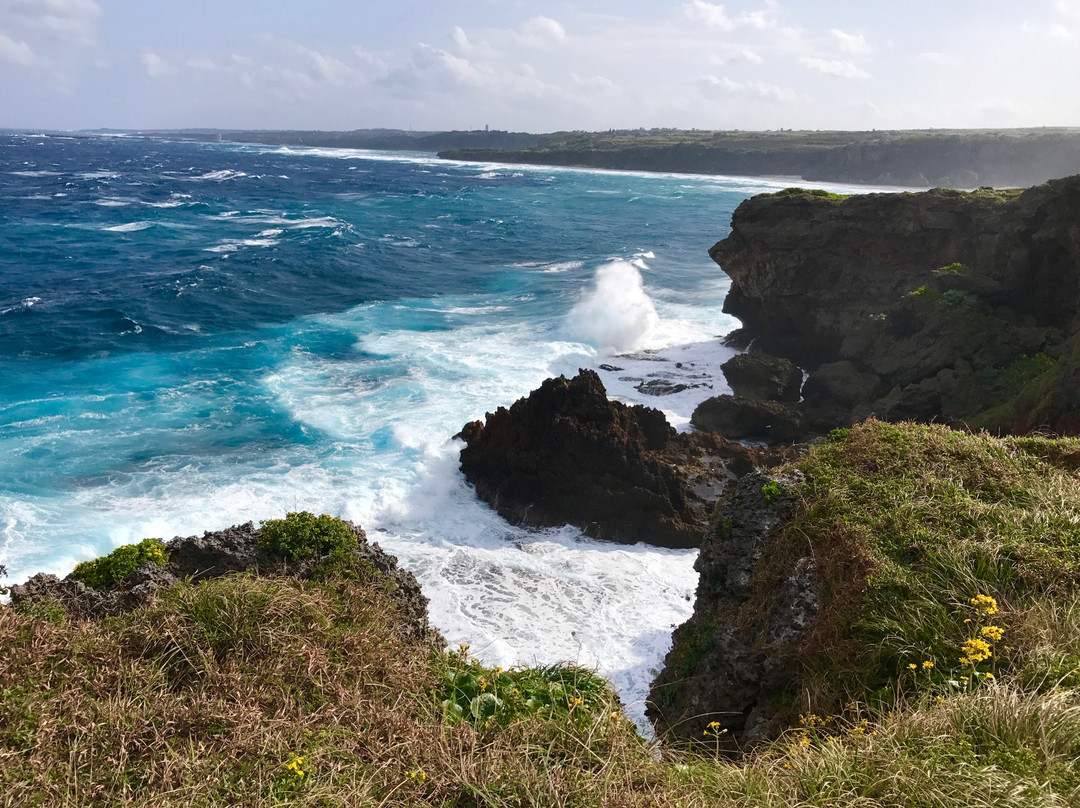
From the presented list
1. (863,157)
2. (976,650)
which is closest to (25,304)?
(976,650)

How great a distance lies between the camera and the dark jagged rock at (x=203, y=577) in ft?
25.4

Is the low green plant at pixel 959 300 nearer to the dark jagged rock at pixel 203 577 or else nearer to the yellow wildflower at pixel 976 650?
the yellow wildflower at pixel 976 650

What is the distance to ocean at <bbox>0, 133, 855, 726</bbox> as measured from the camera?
1495 cm

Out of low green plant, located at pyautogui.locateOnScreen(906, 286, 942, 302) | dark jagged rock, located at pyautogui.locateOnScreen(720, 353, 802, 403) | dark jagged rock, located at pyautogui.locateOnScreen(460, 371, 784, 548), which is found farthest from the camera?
dark jagged rock, located at pyautogui.locateOnScreen(720, 353, 802, 403)

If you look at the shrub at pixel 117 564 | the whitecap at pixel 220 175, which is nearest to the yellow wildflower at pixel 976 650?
the shrub at pixel 117 564

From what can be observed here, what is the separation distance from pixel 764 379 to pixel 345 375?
50.3 feet

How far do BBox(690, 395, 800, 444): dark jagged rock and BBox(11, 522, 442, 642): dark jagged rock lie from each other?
14679mm

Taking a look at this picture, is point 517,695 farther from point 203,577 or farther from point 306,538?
point 203,577

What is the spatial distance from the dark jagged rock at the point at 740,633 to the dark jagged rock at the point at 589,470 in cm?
663

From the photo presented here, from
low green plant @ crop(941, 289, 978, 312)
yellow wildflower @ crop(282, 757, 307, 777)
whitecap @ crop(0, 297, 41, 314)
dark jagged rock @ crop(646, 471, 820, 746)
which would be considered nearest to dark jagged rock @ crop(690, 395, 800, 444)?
low green plant @ crop(941, 289, 978, 312)

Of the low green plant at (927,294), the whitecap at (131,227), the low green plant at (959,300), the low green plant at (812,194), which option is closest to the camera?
the low green plant at (959,300)

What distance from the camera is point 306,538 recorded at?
8648 millimetres

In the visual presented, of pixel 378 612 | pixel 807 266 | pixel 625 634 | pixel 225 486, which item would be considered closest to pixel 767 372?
pixel 807 266

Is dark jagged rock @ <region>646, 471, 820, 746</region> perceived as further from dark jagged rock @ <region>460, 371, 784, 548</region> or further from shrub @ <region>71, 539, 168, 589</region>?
dark jagged rock @ <region>460, 371, 784, 548</region>
